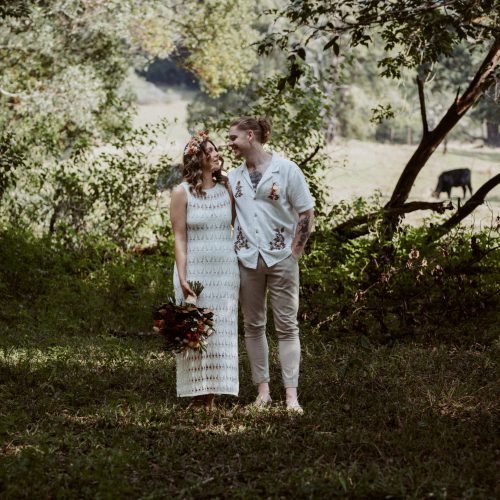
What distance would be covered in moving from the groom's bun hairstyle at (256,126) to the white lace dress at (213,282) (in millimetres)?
463

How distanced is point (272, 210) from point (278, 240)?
0.22m

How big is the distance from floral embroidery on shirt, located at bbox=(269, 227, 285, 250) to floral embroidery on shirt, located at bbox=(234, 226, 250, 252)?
0.20 m

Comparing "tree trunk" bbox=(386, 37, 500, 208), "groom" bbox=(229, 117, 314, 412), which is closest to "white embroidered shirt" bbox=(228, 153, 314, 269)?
"groom" bbox=(229, 117, 314, 412)

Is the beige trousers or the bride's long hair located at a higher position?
the bride's long hair

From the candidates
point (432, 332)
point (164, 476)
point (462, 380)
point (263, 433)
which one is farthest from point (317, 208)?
point (164, 476)

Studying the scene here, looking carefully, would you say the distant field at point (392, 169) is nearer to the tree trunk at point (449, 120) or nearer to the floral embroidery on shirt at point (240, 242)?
the tree trunk at point (449, 120)

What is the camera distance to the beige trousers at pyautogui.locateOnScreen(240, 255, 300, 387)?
6051 millimetres

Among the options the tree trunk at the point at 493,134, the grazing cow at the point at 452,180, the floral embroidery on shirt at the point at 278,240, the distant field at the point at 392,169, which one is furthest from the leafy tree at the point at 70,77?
the tree trunk at the point at 493,134

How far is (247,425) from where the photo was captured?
19.2 ft

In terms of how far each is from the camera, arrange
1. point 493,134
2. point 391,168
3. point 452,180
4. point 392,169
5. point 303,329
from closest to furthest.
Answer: point 303,329 < point 452,180 < point 392,169 < point 391,168 < point 493,134

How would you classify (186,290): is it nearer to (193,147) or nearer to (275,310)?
(275,310)

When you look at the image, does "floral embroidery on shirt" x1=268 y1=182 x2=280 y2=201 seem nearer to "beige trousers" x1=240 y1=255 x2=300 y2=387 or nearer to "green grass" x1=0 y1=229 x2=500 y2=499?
"beige trousers" x1=240 y1=255 x2=300 y2=387

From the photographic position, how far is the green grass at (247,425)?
465 centimetres

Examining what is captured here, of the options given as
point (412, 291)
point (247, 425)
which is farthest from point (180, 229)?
point (412, 291)
